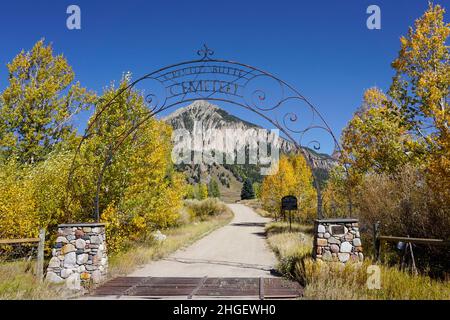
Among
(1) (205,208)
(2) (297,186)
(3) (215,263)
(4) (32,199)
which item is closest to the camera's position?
(4) (32,199)

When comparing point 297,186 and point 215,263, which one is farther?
point 297,186

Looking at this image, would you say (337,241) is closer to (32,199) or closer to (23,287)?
(23,287)

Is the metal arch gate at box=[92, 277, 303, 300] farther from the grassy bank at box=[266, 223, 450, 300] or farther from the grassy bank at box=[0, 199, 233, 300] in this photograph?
the grassy bank at box=[0, 199, 233, 300]

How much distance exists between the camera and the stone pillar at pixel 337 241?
8.28m

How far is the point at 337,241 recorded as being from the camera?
8.35 m

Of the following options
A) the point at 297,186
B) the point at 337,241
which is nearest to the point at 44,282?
the point at 337,241

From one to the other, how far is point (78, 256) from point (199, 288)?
3.23m

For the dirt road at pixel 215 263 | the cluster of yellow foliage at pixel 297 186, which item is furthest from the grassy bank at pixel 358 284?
the cluster of yellow foliage at pixel 297 186

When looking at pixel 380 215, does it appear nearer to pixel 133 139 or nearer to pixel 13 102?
pixel 133 139

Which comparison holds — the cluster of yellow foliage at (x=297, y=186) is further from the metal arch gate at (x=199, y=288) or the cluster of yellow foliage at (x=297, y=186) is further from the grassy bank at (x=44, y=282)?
the metal arch gate at (x=199, y=288)

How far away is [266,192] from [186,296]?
22331mm

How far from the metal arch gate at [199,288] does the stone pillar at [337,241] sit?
1.07 meters

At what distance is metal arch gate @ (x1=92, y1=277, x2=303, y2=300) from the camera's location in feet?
24.0

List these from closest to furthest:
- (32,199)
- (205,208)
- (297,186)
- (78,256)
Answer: (78,256) → (32,199) → (297,186) → (205,208)
